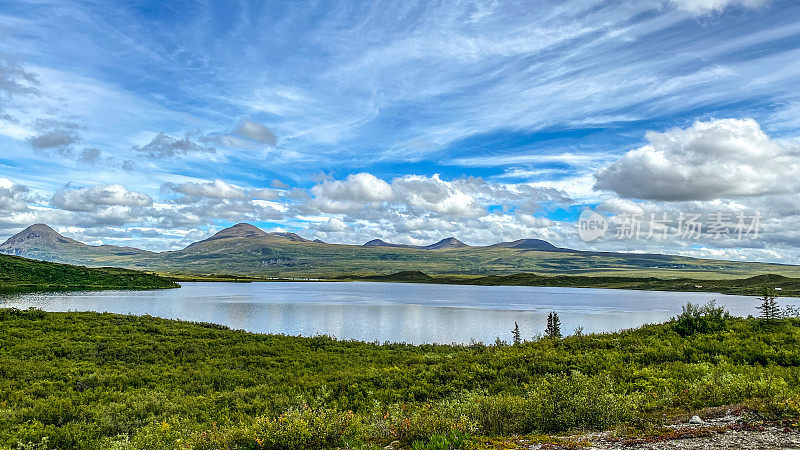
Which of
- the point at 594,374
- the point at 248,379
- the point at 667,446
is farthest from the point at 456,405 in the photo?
the point at 248,379

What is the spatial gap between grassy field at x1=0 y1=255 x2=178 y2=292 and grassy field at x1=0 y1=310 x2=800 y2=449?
86.8 m

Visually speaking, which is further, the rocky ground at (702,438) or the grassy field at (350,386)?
the grassy field at (350,386)

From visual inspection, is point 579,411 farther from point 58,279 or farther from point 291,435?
point 58,279

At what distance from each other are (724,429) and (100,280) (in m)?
156

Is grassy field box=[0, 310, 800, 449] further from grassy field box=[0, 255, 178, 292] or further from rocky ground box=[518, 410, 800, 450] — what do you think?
grassy field box=[0, 255, 178, 292]

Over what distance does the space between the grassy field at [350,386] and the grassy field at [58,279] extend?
86757mm

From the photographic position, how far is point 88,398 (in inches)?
757

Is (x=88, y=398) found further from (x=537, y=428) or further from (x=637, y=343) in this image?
(x=637, y=343)

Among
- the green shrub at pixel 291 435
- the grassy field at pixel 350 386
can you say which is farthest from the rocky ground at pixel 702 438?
the green shrub at pixel 291 435

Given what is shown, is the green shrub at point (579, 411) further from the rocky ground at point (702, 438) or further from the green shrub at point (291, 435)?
the green shrub at point (291, 435)

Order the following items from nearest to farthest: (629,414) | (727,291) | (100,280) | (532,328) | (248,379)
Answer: (629,414) < (248,379) < (532,328) < (100,280) < (727,291)

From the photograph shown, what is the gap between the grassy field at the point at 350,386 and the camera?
39.0 feet

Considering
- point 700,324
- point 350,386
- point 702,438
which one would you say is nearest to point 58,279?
point 350,386

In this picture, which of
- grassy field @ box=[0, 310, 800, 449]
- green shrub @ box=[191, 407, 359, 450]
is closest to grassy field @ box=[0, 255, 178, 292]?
grassy field @ box=[0, 310, 800, 449]
